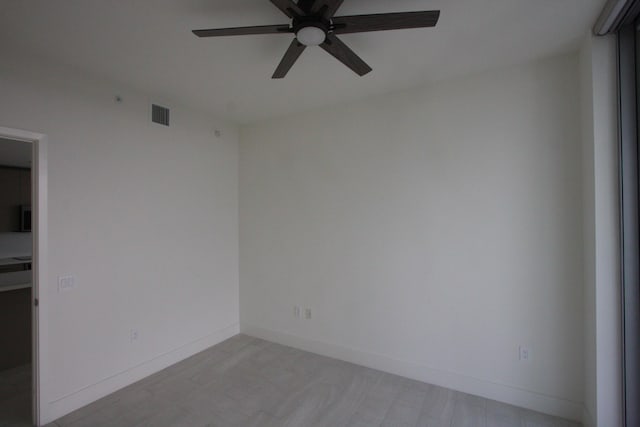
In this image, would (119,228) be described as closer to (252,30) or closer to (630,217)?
(252,30)

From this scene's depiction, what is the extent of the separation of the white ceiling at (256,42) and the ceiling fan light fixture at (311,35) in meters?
0.31

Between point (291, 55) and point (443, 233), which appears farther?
point (443, 233)

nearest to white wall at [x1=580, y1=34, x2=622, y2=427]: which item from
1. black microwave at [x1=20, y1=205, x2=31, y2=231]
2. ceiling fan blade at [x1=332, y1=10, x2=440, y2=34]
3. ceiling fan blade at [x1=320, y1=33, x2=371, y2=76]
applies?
ceiling fan blade at [x1=332, y1=10, x2=440, y2=34]

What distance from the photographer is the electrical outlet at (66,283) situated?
2371mm

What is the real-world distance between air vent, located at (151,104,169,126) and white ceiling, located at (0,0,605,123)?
17 centimetres

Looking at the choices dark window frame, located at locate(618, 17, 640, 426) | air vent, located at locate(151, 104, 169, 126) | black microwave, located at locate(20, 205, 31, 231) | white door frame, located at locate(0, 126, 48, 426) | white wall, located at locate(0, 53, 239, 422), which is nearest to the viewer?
dark window frame, located at locate(618, 17, 640, 426)

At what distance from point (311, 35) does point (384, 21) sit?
384 mm

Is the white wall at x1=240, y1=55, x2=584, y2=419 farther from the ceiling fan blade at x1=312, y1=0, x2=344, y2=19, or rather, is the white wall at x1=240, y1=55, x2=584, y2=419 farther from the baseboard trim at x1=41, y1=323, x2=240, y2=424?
the ceiling fan blade at x1=312, y1=0, x2=344, y2=19

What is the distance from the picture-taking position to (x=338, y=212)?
329 cm

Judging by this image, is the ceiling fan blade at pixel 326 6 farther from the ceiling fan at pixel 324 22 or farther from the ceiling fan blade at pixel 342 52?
the ceiling fan blade at pixel 342 52

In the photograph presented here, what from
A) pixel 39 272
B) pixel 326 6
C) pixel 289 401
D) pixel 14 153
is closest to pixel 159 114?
pixel 39 272

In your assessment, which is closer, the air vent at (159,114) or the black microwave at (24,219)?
the air vent at (159,114)

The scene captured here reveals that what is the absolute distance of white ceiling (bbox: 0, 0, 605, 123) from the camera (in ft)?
5.83

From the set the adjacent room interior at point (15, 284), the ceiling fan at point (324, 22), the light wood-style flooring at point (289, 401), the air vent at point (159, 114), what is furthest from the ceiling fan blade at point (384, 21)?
the adjacent room interior at point (15, 284)
